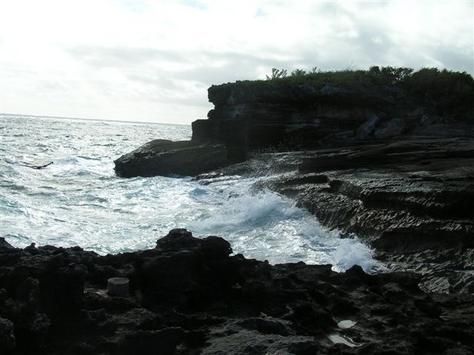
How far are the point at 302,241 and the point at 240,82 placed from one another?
65.7 feet

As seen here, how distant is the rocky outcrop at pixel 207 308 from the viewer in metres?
4.52

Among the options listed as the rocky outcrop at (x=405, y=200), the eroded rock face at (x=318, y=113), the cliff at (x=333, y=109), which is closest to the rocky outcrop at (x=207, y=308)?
the rocky outcrop at (x=405, y=200)

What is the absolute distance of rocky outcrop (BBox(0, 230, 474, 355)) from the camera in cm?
452

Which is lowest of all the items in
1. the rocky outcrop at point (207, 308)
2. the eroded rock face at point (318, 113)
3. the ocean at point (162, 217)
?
the ocean at point (162, 217)

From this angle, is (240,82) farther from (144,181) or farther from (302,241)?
(302,241)

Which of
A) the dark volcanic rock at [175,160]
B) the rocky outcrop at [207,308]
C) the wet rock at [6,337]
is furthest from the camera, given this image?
the dark volcanic rock at [175,160]

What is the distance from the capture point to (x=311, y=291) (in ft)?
21.9

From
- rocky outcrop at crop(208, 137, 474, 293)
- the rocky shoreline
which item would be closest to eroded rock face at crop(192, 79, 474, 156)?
rocky outcrop at crop(208, 137, 474, 293)

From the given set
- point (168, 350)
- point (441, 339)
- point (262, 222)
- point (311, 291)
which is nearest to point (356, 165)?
point (262, 222)

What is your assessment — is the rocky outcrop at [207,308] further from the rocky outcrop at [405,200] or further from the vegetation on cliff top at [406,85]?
the vegetation on cliff top at [406,85]

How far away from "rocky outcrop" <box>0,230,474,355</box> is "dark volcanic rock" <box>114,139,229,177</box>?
65.2 ft

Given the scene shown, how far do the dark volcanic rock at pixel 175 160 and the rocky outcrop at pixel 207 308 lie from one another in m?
19.9

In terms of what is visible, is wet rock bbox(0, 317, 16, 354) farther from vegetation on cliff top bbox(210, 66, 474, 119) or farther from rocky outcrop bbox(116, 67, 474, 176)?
vegetation on cliff top bbox(210, 66, 474, 119)

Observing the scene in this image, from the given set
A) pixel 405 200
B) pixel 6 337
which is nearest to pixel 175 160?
pixel 405 200
